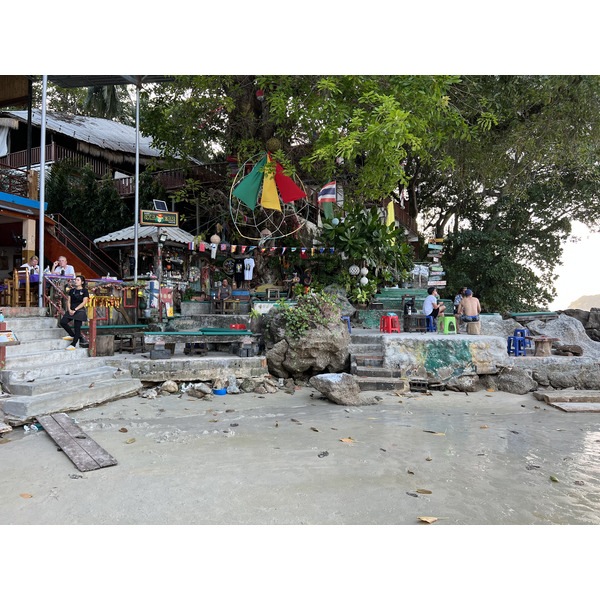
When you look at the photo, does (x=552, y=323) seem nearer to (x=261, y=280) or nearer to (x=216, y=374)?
(x=261, y=280)

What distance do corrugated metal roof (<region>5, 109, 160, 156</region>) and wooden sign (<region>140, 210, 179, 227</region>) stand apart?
10135 millimetres

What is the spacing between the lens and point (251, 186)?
12.2 meters

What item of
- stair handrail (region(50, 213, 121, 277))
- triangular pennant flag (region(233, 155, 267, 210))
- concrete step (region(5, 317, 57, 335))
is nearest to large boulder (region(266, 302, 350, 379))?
concrete step (region(5, 317, 57, 335))

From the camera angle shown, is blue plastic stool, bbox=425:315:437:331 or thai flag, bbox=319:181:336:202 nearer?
blue plastic stool, bbox=425:315:437:331

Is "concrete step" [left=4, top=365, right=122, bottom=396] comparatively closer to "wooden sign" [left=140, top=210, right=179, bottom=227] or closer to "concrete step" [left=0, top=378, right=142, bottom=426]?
"concrete step" [left=0, top=378, right=142, bottom=426]

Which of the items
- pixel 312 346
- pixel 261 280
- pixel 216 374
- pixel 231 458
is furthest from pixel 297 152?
pixel 231 458

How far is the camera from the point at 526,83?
10.4 metres

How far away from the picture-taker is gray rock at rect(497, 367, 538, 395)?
7910mm

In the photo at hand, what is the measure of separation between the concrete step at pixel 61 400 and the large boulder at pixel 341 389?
10.9ft

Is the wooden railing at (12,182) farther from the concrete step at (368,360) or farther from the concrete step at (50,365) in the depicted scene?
the concrete step at (368,360)

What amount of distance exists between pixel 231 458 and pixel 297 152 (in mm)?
11637

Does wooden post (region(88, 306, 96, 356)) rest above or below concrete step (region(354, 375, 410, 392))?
above

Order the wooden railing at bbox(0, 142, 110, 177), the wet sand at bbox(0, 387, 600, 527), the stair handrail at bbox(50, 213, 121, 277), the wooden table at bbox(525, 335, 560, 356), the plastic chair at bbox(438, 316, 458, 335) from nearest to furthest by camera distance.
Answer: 1. the wet sand at bbox(0, 387, 600, 527)
2. the wooden table at bbox(525, 335, 560, 356)
3. the plastic chair at bbox(438, 316, 458, 335)
4. the stair handrail at bbox(50, 213, 121, 277)
5. the wooden railing at bbox(0, 142, 110, 177)

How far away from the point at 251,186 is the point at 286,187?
42.2 inches
